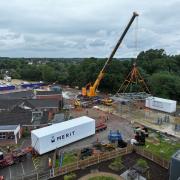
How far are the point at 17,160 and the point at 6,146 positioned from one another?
222 inches

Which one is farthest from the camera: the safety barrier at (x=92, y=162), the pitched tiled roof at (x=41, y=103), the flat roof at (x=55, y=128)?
the pitched tiled roof at (x=41, y=103)

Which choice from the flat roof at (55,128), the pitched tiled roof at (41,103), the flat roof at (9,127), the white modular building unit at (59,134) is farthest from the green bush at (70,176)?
the pitched tiled roof at (41,103)

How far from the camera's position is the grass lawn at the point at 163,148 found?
27.6 m

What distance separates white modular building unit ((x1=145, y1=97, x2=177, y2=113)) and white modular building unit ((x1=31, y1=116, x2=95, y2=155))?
19.8 m

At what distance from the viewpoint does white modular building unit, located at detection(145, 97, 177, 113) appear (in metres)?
46.5

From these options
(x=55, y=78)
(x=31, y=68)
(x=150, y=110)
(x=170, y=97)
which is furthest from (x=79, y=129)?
(x=31, y=68)

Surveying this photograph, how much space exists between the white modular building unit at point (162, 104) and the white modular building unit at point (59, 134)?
19810mm

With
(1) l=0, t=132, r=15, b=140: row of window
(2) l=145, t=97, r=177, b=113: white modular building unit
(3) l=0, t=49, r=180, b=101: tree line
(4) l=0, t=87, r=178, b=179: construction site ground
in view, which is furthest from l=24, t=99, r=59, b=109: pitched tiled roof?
(3) l=0, t=49, r=180, b=101: tree line

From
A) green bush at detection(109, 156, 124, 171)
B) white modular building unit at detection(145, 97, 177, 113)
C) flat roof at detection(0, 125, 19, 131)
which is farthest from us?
white modular building unit at detection(145, 97, 177, 113)

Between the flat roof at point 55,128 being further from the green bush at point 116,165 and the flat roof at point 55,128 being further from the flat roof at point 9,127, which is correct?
the green bush at point 116,165

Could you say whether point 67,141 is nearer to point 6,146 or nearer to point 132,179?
point 6,146

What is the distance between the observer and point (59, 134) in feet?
94.0

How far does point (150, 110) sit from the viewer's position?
159ft

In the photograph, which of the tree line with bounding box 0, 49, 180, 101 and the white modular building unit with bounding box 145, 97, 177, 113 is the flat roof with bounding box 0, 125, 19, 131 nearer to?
the white modular building unit with bounding box 145, 97, 177, 113
